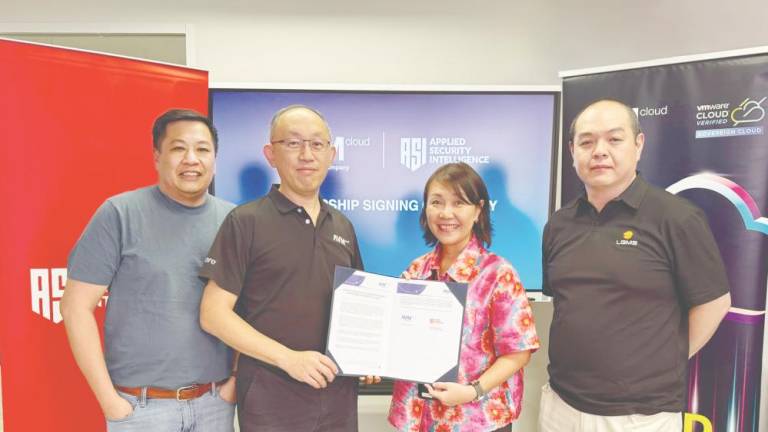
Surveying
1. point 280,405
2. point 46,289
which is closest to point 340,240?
point 280,405

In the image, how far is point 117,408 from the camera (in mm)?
1669

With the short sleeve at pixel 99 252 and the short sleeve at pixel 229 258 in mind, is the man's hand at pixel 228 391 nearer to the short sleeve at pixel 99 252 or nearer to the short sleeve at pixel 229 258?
the short sleeve at pixel 229 258

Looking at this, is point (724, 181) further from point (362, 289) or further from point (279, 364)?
point (279, 364)

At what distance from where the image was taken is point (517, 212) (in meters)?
2.97

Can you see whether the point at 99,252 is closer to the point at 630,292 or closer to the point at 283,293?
the point at 283,293

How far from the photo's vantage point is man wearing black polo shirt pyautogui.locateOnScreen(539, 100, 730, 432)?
67.3 inches

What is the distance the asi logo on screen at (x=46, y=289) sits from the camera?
7.23 feet

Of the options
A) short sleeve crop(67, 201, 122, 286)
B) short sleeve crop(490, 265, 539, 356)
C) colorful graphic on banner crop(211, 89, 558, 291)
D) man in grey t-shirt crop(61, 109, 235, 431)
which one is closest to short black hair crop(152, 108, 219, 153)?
man in grey t-shirt crop(61, 109, 235, 431)

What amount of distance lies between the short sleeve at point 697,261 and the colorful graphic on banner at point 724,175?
82cm

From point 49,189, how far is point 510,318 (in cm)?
222

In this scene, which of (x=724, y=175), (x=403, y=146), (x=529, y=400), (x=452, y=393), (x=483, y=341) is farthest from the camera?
(x=529, y=400)

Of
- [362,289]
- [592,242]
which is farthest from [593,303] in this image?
[362,289]

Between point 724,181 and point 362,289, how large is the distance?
198cm

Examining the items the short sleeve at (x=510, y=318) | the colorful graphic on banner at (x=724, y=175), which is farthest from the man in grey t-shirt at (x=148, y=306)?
the colorful graphic on banner at (x=724, y=175)
